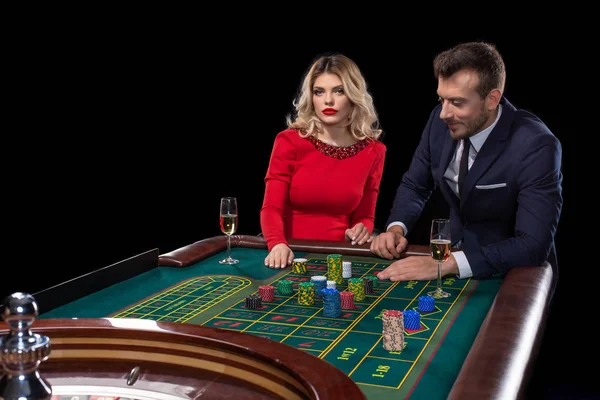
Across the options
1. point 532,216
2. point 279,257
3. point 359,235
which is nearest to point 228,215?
point 279,257

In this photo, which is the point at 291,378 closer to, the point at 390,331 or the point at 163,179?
the point at 390,331

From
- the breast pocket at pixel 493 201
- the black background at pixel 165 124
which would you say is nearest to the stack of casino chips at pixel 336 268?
the breast pocket at pixel 493 201

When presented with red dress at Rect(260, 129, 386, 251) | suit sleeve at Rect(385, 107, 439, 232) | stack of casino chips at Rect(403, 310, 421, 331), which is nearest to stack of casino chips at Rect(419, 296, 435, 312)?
stack of casino chips at Rect(403, 310, 421, 331)

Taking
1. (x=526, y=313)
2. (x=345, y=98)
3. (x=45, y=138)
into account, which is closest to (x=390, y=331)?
(x=526, y=313)

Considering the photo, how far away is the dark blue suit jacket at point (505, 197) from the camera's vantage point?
9.09 ft

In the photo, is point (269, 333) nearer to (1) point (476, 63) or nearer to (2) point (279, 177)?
(1) point (476, 63)

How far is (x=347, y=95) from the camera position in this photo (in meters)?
3.64

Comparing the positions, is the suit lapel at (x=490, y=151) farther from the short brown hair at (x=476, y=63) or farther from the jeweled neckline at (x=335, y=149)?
the jeweled neckline at (x=335, y=149)

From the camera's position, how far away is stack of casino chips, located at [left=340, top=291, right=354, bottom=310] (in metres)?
2.24

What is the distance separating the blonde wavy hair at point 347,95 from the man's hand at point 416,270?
1.21 meters

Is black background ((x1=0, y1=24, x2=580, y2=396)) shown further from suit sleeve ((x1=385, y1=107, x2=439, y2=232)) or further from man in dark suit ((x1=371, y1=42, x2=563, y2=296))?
man in dark suit ((x1=371, y1=42, x2=563, y2=296))

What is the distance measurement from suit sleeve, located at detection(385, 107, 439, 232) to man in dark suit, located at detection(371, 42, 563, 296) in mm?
91

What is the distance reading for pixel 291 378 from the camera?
1.33m

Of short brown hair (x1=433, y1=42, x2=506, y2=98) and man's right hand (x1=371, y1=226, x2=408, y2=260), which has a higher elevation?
short brown hair (x1=433, y1=42, x2=506, y2=98)
